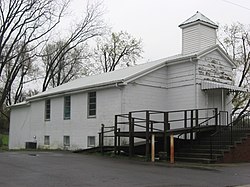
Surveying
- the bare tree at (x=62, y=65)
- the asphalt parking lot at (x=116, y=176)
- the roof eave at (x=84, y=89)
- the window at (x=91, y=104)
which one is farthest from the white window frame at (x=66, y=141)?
the bare tree at (x=62, y=65)

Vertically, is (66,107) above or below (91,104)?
below

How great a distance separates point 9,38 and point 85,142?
63.6 feet

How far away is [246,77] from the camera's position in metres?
36.1

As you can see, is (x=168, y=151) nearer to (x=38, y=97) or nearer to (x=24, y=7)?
(x=38, y=97)

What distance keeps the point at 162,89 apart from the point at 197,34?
401cm

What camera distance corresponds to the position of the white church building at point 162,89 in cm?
2084

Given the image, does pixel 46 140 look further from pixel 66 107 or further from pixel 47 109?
Result: pixel 66 107

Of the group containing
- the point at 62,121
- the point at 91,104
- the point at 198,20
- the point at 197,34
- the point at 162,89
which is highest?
the point at 198,20

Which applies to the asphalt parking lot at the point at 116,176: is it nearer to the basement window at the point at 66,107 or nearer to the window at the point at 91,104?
the window at the point at 91,104

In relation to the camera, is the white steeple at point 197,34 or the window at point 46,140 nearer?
the white steeple at point 197,34

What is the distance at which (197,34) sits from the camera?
2259 centimetres

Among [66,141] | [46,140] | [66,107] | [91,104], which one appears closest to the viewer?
[91,104]

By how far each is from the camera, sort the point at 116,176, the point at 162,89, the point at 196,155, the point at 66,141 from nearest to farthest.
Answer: the point at 116,176, the point at 196,155, the point at 162,89, the point at 66,141

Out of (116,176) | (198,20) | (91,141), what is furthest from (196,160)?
(198,20)
